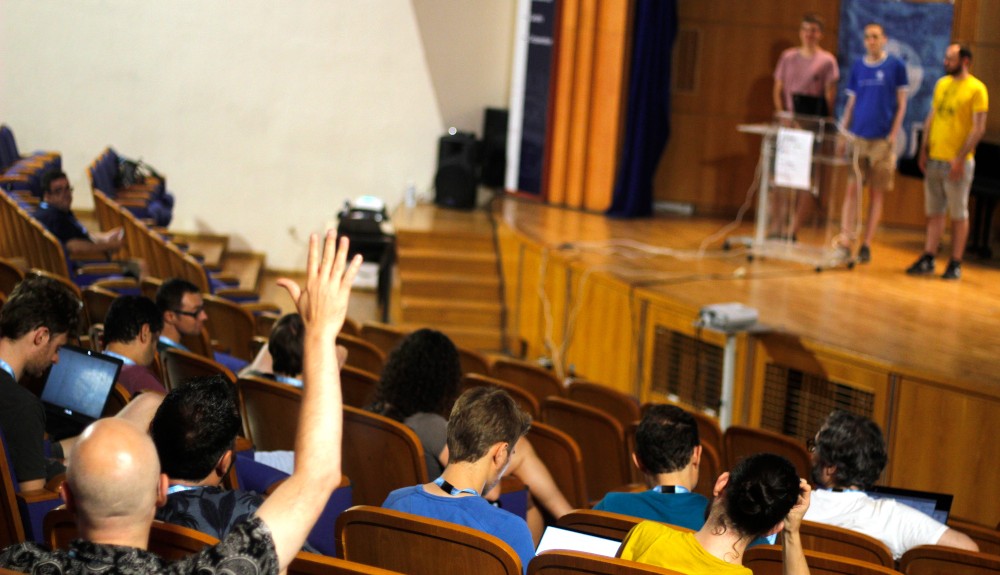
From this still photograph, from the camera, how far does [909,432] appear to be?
16.4 ft

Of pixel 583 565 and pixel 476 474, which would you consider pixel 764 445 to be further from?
pixel 583 565

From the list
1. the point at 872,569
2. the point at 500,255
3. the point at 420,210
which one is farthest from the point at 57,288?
the point at 420,210

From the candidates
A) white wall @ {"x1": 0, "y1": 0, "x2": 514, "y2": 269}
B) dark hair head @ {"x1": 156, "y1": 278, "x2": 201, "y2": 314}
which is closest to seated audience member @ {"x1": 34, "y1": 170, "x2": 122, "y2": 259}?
dark hair head @ {"x1": 156, "y1": 278, "x2": 201, "y2": 314}

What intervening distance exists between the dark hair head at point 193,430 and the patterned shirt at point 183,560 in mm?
480

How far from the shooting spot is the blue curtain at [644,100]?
9.30 m

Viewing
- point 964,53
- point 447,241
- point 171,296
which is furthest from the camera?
point 447,241

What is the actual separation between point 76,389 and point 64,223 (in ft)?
11.4

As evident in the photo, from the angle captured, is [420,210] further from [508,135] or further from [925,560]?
[925,560]

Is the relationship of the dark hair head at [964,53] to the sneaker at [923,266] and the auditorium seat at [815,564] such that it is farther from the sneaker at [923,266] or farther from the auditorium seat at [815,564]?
the auditorium seat at [815,564]

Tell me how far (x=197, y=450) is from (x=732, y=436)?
7.52ft

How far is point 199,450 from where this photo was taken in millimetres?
2115

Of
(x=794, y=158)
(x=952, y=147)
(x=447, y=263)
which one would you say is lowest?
(x=447, y=263)

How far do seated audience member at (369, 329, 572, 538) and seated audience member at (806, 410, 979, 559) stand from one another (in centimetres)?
73

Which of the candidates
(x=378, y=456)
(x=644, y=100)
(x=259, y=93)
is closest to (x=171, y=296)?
(x=378, y=456)
